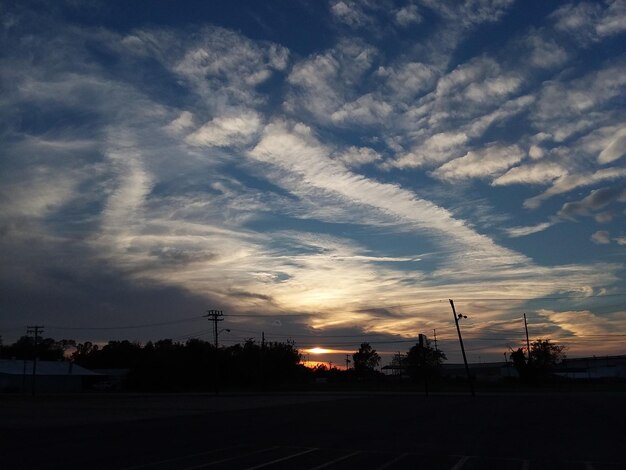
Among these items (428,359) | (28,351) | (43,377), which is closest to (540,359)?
(428,359)

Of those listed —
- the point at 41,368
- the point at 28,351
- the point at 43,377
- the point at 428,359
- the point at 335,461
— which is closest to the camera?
the point at 335,461

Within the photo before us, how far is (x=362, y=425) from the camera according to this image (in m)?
26.0

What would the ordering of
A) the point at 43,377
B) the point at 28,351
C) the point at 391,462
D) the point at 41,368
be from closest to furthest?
the point at 391,462 < the point at 43,377 < the point at 41,368 < the point at 28,351

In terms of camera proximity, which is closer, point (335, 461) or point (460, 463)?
point (460, 463)

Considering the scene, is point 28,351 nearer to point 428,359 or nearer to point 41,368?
point 41,368

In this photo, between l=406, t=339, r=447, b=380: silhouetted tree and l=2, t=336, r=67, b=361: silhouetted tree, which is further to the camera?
l=2, t=336, r=67, b=361: silhouetted tree

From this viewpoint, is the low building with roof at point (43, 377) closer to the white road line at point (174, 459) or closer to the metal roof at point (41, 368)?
the metal roof at point (41, 368)

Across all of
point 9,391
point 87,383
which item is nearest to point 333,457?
point 9,391

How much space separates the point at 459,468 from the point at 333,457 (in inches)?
129

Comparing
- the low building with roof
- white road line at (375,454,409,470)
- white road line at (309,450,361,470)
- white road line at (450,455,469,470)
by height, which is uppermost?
the low building with roof

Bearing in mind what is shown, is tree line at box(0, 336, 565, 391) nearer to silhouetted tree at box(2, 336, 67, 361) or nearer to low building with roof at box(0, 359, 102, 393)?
low building with roof at box(0, 359, 102, 393)

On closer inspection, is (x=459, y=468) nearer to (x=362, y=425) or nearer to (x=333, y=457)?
(x=333, y=457)

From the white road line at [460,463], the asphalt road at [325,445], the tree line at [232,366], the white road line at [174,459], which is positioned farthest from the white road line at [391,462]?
the tree line at [232,366]

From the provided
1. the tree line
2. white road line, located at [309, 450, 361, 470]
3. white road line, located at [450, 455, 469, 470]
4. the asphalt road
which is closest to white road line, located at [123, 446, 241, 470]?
the asphalt road
